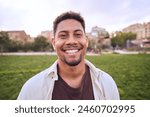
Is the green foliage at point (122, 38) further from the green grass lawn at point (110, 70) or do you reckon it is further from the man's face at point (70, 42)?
the man's face at point (70, 42)

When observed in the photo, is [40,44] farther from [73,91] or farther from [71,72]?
[73,91]

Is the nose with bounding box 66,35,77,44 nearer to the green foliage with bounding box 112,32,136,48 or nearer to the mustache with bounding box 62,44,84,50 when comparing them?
the mustache with bounding box 62,44,84,50

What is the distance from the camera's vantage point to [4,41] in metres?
1.90

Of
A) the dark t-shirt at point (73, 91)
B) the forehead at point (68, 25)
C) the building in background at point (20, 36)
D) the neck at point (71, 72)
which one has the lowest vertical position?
the dark t-shirt at point (73, 91)

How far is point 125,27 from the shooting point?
1.92 m

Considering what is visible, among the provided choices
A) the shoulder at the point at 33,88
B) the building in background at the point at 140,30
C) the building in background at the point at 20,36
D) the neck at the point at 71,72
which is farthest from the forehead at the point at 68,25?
the building in background at the point at 140,30

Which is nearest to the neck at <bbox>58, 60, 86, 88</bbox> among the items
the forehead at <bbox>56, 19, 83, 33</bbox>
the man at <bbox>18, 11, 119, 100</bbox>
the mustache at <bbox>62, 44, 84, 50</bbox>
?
the man at <bbox>18, 11, 119, 100</bbox>

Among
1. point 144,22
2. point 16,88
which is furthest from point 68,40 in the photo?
point 144,22

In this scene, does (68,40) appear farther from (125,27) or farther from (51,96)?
(125,27)

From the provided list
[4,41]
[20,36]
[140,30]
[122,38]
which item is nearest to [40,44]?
[20,36]

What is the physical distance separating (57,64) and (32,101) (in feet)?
0.99

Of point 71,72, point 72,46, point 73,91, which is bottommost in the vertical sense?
point 73,91

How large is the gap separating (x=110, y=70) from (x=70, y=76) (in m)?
0.41

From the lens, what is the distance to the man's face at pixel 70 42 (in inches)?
58.6
